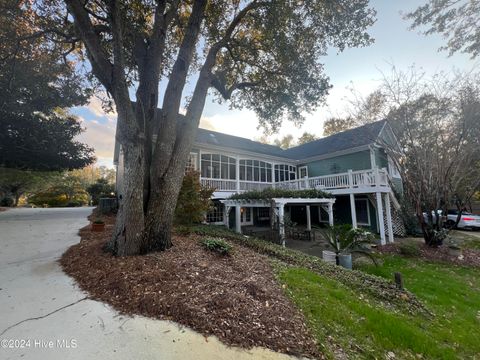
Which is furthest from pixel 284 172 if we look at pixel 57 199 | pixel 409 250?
pixel 57 199

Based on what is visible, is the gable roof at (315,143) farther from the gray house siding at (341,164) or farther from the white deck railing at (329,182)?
the white deck railing at (329,182)

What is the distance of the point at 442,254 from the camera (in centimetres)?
902

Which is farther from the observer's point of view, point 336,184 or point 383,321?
point 336,184

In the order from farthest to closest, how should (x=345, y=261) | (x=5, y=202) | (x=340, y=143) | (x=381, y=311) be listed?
(x=5, y=202), (x=340, y=143), (x=345, y=261), (x=381, y=311)

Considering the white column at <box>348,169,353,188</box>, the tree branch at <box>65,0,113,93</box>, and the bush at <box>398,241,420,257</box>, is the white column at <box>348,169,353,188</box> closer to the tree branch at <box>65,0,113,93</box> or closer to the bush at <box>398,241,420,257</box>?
the bush at <box>398,241,420,257</box>

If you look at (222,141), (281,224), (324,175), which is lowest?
(281,224)

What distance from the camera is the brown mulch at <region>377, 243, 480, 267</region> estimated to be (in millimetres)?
8375

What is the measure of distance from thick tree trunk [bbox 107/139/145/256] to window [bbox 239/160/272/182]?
11.3 m

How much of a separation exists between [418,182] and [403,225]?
382cm

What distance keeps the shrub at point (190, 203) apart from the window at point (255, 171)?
8226 mm

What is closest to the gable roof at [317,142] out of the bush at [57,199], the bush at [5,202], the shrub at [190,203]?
the shrub at [190,203]

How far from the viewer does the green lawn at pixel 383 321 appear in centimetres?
312

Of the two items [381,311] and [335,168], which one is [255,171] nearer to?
[335,168]

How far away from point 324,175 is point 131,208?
47.2 ft
